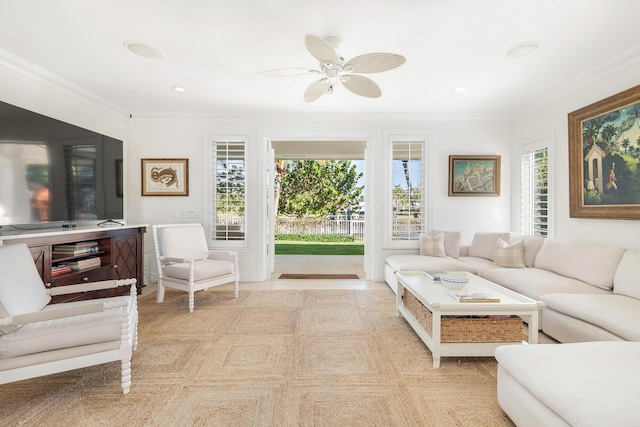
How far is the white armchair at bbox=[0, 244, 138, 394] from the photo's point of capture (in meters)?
1.71

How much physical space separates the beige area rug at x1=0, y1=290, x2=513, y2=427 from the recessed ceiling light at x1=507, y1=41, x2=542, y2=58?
9.02 feet

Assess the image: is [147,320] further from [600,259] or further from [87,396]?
[600,259]

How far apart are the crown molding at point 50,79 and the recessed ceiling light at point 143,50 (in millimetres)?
1214

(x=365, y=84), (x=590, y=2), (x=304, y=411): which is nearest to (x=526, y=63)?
(x=590, y=2)

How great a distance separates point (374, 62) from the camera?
2.39 meters

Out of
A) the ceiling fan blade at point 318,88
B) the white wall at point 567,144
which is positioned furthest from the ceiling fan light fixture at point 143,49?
the white wall at point 567,144

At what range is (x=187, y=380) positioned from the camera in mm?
2086

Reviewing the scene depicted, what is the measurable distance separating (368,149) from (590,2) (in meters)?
3.17

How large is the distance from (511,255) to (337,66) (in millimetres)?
3171

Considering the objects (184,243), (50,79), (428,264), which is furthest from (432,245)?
(50,79)

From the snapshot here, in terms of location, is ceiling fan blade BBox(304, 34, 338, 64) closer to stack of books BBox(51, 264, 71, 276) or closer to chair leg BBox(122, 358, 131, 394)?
chair leg BBox(122, 358, 131, 394)

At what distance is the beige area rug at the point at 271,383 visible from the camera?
1723 millimetres

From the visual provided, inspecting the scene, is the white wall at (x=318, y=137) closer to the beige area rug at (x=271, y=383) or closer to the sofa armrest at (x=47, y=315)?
the beige area rug at (x=271, y=383)

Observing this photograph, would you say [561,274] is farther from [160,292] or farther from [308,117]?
[160,292]
